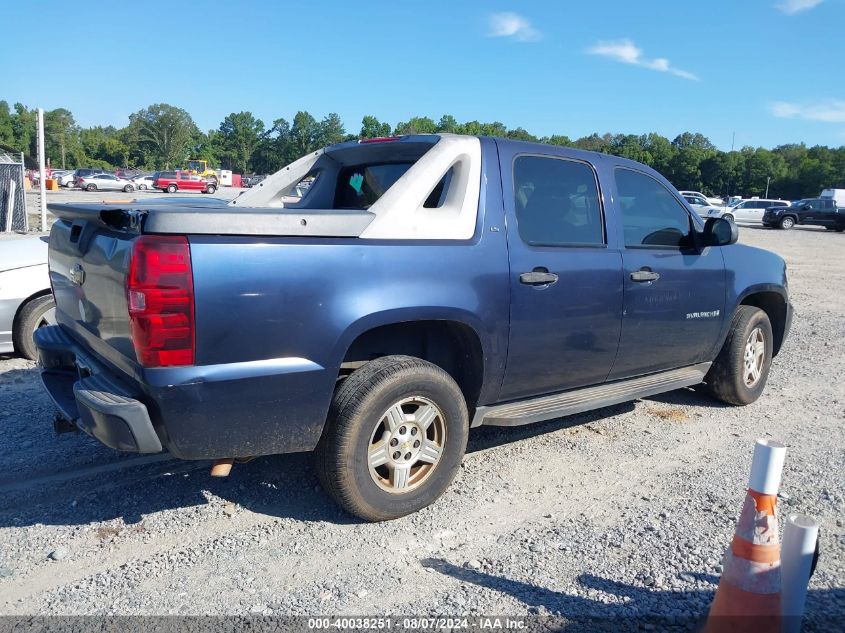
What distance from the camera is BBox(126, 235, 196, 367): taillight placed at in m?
2.79

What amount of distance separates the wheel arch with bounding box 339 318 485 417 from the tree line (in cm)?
6787

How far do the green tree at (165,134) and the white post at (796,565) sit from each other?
352ft

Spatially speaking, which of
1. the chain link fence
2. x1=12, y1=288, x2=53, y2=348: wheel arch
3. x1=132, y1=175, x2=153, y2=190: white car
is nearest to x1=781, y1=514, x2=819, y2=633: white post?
x1=12, y1=288, x2=53, y2=348: wheel arch

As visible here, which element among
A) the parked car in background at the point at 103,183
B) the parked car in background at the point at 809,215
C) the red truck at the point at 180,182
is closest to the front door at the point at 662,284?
the parked car in background at the point at 809,215

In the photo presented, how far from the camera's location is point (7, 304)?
5.90 meters

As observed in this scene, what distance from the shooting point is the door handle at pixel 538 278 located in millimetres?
3783

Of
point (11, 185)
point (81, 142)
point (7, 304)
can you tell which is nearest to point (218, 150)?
point (81, 142)

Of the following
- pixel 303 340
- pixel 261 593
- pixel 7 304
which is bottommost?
pixel 261 593

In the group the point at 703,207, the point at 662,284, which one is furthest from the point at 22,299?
the point at 703,207

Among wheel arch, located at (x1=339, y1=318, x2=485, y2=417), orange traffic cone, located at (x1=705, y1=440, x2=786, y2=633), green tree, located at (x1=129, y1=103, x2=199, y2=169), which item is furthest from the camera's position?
green tree, located at (x1=129, y1=103, x2=199, y2=169)

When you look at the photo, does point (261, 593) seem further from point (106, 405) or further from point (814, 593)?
Answer: point (814, 593)

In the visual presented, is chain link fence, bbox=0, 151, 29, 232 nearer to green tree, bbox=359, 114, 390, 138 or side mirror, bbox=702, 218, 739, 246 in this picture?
side mirror, bbox=702, 218, 739, 246

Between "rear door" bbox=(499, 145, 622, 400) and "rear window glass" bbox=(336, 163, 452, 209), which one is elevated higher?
"rear window glass" bbox=(336, 163, 452, 209)

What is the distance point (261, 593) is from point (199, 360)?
3.33 feet
